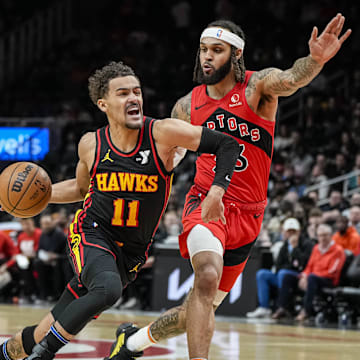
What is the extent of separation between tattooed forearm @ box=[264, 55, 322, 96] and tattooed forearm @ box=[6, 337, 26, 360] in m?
2.47

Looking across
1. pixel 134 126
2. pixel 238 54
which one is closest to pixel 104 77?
pixel 134 126

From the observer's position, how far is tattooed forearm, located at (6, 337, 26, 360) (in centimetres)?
514

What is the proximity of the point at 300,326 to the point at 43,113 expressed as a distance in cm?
1295

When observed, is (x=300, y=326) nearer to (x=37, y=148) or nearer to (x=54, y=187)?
(x=54, y=187)

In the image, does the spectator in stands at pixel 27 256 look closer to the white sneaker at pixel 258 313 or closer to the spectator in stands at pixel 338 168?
the white sneaker at pixel 258 313

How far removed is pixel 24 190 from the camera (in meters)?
5.25

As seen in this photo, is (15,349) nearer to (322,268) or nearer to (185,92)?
(322,268)

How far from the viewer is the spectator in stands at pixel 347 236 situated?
454 inches

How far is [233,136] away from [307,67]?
0.71 meters

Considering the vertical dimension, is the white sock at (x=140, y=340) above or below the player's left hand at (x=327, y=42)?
below

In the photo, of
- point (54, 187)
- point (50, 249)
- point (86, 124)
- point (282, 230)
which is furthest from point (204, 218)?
point (86, 124)

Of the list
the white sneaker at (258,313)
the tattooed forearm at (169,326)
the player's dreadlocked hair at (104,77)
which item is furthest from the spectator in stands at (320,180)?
the player's dreadlocked hair at (104,77)

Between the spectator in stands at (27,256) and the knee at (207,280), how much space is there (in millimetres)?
9126

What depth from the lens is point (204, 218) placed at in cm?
492
